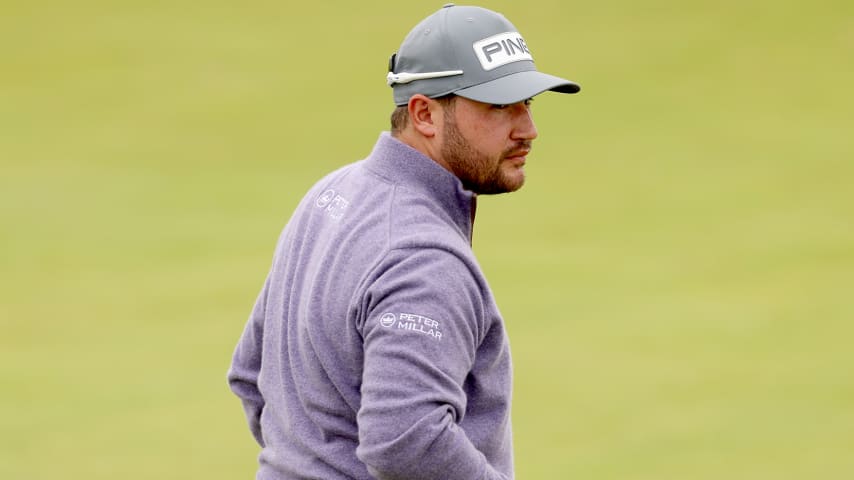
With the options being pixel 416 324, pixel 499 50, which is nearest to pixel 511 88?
pixel 499 50

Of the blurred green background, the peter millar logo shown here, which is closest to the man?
the peter millar logo

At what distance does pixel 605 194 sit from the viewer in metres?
6.95

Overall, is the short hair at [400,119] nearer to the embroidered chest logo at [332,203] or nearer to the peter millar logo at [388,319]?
the embroidered chest logo at [332,203]

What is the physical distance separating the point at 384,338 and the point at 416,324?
5 centimetres

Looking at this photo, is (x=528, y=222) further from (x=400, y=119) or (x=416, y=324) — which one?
(x=416, y=324)

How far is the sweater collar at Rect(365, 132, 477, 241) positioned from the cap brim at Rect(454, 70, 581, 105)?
0.11 meters

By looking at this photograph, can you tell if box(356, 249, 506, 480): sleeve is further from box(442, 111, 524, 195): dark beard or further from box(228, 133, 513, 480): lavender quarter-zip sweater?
box(442, 111, 524, 195): dark beard

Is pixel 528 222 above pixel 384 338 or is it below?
below

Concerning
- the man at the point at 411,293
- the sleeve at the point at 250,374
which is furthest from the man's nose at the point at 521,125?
the sleeve at the point at 250,374

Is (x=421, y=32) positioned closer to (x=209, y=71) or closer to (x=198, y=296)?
(x=198, y=296)

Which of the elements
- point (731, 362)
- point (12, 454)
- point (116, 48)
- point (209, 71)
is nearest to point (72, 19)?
point (116, 48)

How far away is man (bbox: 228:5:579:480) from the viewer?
179 centimetres

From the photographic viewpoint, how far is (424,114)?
2.01 meters

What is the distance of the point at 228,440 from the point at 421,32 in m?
2.99
